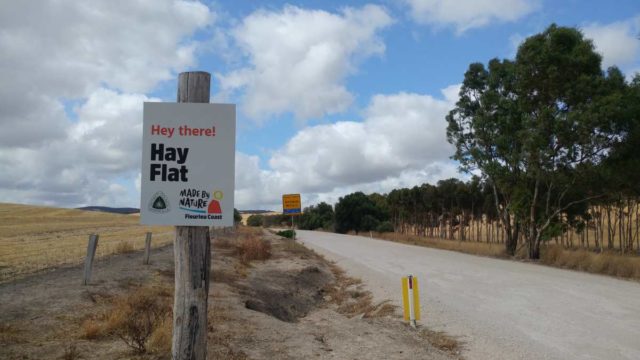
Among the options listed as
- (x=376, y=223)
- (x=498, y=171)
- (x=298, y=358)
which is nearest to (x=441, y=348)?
(x=298, y=358)

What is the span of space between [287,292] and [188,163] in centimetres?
1114

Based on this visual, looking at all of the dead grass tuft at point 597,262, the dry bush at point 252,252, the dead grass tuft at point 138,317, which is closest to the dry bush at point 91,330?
the dead grass tuft at point 138,317

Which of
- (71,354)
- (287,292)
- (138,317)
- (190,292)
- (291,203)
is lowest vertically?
(287,292)

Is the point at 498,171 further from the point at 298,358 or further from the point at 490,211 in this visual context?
the point at 490,211

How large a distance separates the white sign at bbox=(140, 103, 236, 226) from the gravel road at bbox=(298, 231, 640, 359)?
209 inches

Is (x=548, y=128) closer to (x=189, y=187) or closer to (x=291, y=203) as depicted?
(x=291, y=203)

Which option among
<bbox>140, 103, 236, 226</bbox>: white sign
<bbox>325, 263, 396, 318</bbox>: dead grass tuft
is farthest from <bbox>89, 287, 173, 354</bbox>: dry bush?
<bbox>325, 263, 396, 318</bbox>: dead grass tuft

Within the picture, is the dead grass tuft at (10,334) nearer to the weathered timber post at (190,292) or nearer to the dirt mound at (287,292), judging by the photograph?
the weathered timber post at (190,292)

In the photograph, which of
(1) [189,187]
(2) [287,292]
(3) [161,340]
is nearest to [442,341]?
(3) [161,340]

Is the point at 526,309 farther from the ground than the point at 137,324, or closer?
closer

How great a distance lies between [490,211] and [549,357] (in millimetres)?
55968

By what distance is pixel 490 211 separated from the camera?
61344 millimetres

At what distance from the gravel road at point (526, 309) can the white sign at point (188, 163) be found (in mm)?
5320

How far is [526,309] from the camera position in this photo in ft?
39.1
